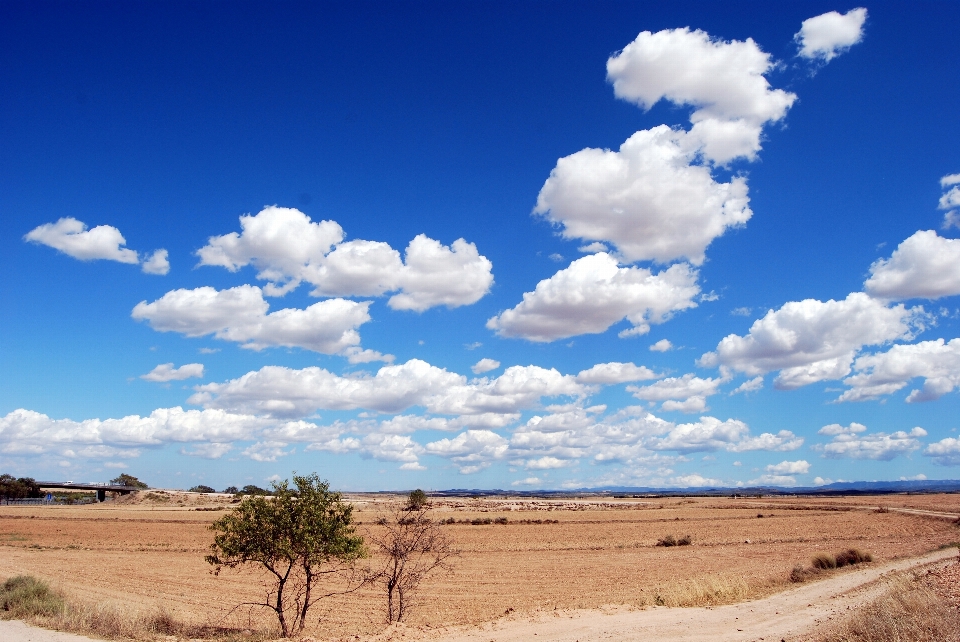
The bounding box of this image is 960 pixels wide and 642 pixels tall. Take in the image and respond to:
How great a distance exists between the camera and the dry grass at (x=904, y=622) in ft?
39.4

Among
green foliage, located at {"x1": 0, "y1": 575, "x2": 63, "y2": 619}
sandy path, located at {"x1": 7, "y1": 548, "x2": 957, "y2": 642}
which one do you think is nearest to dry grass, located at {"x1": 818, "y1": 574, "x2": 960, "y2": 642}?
sandy path, located at {"x1": 7, "y1": 548, "x2": 957, "y2": 642}

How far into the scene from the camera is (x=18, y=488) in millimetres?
160625

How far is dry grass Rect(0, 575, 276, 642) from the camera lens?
55.7 ft

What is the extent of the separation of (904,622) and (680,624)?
217 inches

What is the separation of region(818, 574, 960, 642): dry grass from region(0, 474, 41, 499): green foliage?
636 feet

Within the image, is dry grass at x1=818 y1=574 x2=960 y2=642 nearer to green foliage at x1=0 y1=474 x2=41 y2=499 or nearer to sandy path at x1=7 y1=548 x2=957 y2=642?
sandy path at x1=7 y1=548 x2=957 y2=642

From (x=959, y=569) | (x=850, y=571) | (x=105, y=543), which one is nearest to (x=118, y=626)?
(x=959, y=569)

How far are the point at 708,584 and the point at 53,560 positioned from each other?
135ft

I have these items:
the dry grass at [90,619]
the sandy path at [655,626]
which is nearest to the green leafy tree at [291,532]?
the dry grass at [90,619]

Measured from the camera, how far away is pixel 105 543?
54219 mm

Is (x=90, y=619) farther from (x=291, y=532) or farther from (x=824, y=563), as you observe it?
(x=824, y=563)

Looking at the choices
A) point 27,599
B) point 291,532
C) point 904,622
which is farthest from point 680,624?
point 27,599

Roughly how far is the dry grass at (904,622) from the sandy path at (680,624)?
1.59 m

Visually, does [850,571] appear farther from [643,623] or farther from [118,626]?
[118,626]
